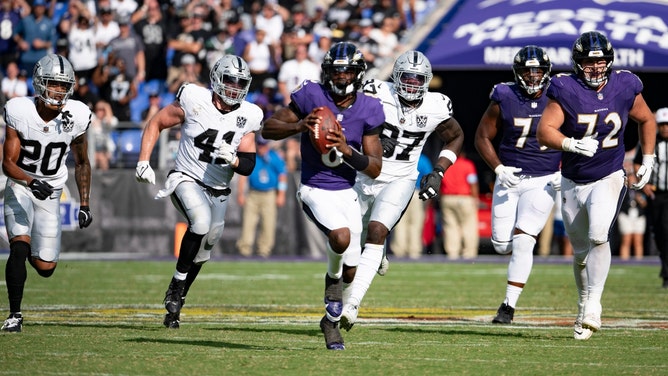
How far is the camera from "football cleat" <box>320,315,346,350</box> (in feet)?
23.0

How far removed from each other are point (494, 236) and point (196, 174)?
2368mm

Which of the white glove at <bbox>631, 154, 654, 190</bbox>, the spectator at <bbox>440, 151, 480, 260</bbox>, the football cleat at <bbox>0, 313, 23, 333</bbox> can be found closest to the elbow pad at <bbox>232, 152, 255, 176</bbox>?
the football cleat at <bbox>0, 313, 23, 333</bbox>

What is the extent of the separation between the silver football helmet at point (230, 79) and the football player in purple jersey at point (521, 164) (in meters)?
1.92

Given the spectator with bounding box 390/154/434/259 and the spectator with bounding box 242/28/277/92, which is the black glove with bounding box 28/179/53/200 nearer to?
the spectator with bounding box 390/154/434/259

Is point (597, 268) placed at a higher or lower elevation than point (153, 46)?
higher

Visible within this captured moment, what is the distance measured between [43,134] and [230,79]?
1.33 m

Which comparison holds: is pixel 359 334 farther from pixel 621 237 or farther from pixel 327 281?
pixel 621 237

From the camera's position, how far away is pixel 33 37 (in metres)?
20.1

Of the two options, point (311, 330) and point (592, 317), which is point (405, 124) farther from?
point (592, 317)

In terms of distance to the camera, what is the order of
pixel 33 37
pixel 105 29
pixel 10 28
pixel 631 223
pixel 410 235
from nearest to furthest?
1. pixel 410 235
2. pixel 631 223
3. pixel 105 29
4. pixel 33 37
5. pixel 10 28

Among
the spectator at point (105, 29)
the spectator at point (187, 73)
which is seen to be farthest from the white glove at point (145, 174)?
the spectator at point (105, 29)

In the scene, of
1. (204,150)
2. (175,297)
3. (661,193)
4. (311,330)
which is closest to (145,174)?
(204,150)

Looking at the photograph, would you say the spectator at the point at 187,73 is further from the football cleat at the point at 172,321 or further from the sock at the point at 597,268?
the sock at the point at 597,268

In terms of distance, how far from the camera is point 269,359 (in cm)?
654
